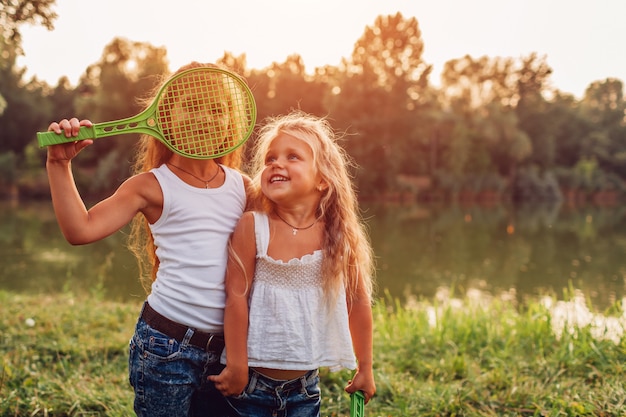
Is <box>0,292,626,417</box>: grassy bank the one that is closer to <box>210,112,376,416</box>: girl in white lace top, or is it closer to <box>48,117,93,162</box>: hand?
<box>210,112,376,416</box>: girl in white lace top

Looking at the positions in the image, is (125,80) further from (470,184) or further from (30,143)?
(470,184)

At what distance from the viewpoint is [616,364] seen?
344cm

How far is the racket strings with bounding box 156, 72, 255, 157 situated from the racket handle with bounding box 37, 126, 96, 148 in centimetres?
25

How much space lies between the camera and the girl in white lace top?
1.82 m

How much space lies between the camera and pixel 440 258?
14.1 meters

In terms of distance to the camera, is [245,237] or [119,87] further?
[119,87]

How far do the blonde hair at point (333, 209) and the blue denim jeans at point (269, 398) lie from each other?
333 mm

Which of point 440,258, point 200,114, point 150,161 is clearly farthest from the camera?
point 440,258

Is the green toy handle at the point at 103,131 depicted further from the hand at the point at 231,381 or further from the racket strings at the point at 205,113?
the hand at the point at 231,381

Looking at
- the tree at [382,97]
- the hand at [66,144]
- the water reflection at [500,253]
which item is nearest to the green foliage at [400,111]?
the tree at [382,97]

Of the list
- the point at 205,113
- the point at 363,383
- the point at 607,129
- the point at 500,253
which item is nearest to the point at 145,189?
the point at 205,113

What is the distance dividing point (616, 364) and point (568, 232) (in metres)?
18.2

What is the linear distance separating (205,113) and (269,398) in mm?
935

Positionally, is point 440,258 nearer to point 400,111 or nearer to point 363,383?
point 363,383
